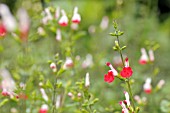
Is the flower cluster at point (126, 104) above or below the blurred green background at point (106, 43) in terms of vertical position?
below

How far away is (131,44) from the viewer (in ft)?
14.4

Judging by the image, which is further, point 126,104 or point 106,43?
point 106,43

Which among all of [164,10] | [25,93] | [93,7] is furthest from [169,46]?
[25,93]

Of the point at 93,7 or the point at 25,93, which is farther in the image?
the point at 93,7

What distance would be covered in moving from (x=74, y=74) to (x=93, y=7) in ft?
9.84

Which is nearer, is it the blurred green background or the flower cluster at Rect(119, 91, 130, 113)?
the flower cluster at Rect(119, 91, 130, 113)

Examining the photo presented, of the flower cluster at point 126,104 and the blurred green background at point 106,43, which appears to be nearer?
the flower cluster at point 126,104

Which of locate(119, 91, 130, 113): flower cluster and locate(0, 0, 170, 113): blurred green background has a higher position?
locate(0, 0, 170, 113): blurred green background

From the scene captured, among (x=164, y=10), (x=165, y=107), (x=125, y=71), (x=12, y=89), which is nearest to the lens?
(x=125, y=71)

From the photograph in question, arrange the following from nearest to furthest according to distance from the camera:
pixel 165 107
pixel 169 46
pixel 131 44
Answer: pixel 165 107, pixel 131 44, pixel 169 46

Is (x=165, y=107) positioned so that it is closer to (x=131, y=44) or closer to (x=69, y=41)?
(x=69, y=41)

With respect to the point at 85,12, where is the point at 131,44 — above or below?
below

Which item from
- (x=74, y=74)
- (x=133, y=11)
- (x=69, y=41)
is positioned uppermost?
(x=133, y=11)

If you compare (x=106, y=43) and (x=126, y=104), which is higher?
(x=106, y=43)
